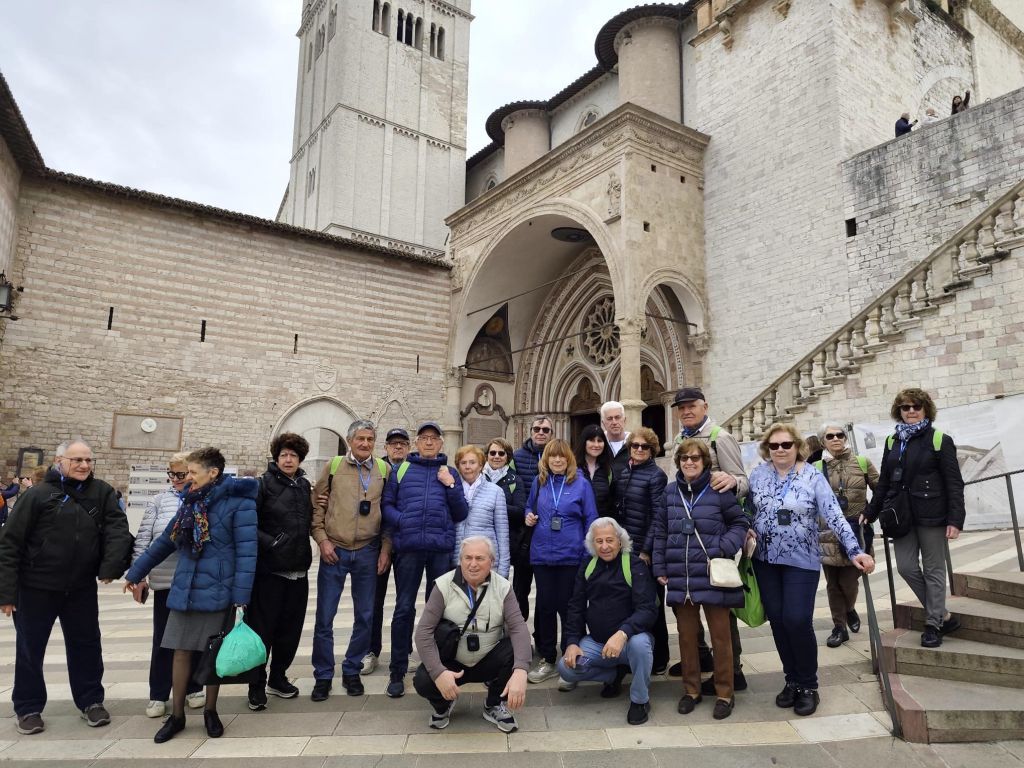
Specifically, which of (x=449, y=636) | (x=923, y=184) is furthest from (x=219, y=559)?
(x=923, y=184)

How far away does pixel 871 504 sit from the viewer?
14.2 ft

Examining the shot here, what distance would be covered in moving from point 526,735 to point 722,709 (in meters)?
1.05

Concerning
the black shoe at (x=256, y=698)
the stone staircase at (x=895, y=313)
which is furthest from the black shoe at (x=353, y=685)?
the stone staircase at (x=895, y=313)

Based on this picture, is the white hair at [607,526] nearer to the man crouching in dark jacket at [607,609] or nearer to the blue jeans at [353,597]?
the man crouching in dark jacket at [607,609]

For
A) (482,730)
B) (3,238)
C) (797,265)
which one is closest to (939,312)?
(797,265)

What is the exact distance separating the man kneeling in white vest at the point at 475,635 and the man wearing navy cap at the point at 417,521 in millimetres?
548

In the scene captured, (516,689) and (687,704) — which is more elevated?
(516,689)

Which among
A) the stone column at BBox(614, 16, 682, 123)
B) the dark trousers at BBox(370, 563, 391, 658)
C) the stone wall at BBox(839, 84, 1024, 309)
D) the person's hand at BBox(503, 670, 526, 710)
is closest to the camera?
the person's hand at BBox(503, 670, 526, 710)

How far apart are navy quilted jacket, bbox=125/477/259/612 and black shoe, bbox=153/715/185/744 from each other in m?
0.58

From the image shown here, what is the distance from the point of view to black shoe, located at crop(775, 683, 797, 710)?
3.57 meters

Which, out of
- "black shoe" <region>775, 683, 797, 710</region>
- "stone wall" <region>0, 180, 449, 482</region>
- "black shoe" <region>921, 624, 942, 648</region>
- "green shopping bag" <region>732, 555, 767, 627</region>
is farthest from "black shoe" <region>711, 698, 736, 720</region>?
"stone wall" <region>0, 180, 449, 482</region>

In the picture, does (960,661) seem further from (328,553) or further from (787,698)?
(328,553)

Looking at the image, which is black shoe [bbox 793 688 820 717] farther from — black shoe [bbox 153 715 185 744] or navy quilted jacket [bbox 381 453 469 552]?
black shoe [bbox 153 715 185 744]

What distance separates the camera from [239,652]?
11.0ft
